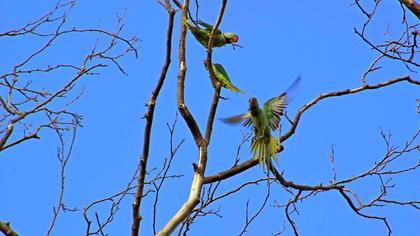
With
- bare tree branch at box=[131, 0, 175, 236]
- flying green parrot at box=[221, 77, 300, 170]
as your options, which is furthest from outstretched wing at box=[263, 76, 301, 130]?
bare tree branch at box=[131, 0, 175, 236]

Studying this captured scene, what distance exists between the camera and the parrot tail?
4.11m

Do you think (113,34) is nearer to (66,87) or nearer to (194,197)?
(66,87)

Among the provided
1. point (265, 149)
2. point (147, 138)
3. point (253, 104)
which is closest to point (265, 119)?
point (253, 104)

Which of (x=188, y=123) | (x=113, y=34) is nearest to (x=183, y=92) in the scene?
(x=188, y=123)

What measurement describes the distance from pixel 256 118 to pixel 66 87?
1.52m

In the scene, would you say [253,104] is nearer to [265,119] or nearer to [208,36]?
[265,119]

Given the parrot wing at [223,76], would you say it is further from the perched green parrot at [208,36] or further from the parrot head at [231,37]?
the parrot head at [231,37]

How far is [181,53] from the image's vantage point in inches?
149

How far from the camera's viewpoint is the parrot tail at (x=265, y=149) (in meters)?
4.11

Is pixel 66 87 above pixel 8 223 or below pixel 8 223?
above

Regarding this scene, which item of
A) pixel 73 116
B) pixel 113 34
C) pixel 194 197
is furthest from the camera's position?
pixel 113 34

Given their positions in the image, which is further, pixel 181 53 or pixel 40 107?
pixel 40 107

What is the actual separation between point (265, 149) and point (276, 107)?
72 cm

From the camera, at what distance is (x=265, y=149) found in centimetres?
430
